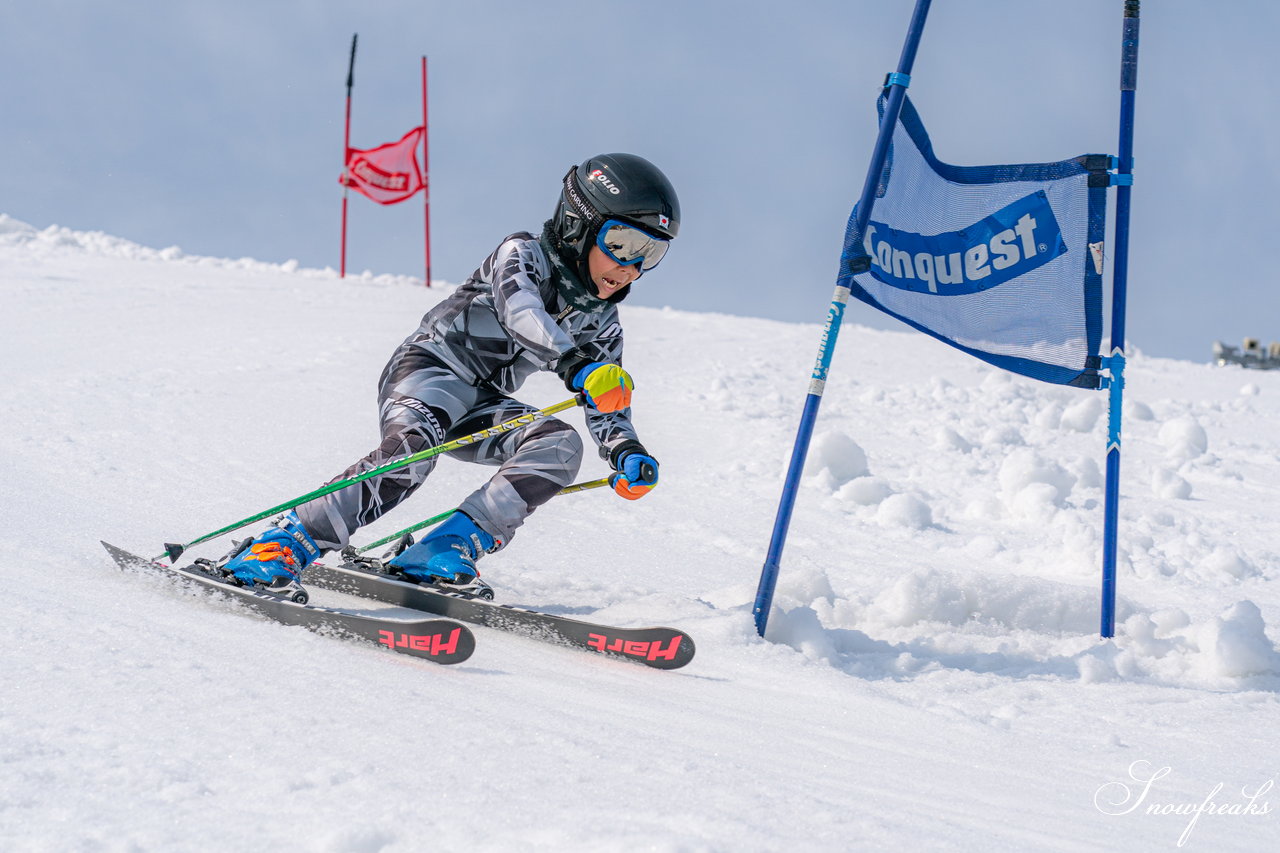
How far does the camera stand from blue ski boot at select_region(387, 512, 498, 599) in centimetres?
379

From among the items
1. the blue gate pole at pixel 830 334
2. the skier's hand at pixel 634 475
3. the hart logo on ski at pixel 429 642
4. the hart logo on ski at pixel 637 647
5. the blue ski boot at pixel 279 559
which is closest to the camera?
the hart logo on ski at pixel 429 642

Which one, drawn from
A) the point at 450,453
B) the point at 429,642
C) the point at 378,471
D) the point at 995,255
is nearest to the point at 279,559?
the point at 378,471

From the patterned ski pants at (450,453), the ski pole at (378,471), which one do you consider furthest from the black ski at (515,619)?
the ski pole at (378,471)

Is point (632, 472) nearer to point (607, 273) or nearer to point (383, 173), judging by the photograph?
point (607, 273)

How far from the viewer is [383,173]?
19891mm

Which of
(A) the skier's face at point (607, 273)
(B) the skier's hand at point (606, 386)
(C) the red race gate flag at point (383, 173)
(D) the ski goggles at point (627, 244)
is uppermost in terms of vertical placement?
(C) the red race gate flag at point (383, 173)

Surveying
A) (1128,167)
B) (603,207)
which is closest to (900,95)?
(1128,167)

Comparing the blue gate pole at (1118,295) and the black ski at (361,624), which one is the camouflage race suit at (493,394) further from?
the blue gate pole at (1118,295)

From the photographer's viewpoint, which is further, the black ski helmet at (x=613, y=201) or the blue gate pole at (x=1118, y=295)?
the blue gate pole at (x=1118, y=295)

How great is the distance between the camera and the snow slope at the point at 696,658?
182 cm

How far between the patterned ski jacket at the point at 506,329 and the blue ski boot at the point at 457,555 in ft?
1.90

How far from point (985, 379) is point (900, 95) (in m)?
7.84

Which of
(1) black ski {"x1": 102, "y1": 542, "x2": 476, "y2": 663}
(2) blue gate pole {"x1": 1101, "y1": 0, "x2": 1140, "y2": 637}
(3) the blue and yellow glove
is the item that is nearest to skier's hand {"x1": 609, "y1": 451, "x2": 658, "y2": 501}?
(3) the blue and yellow glove

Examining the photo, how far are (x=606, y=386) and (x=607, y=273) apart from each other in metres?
0.55
